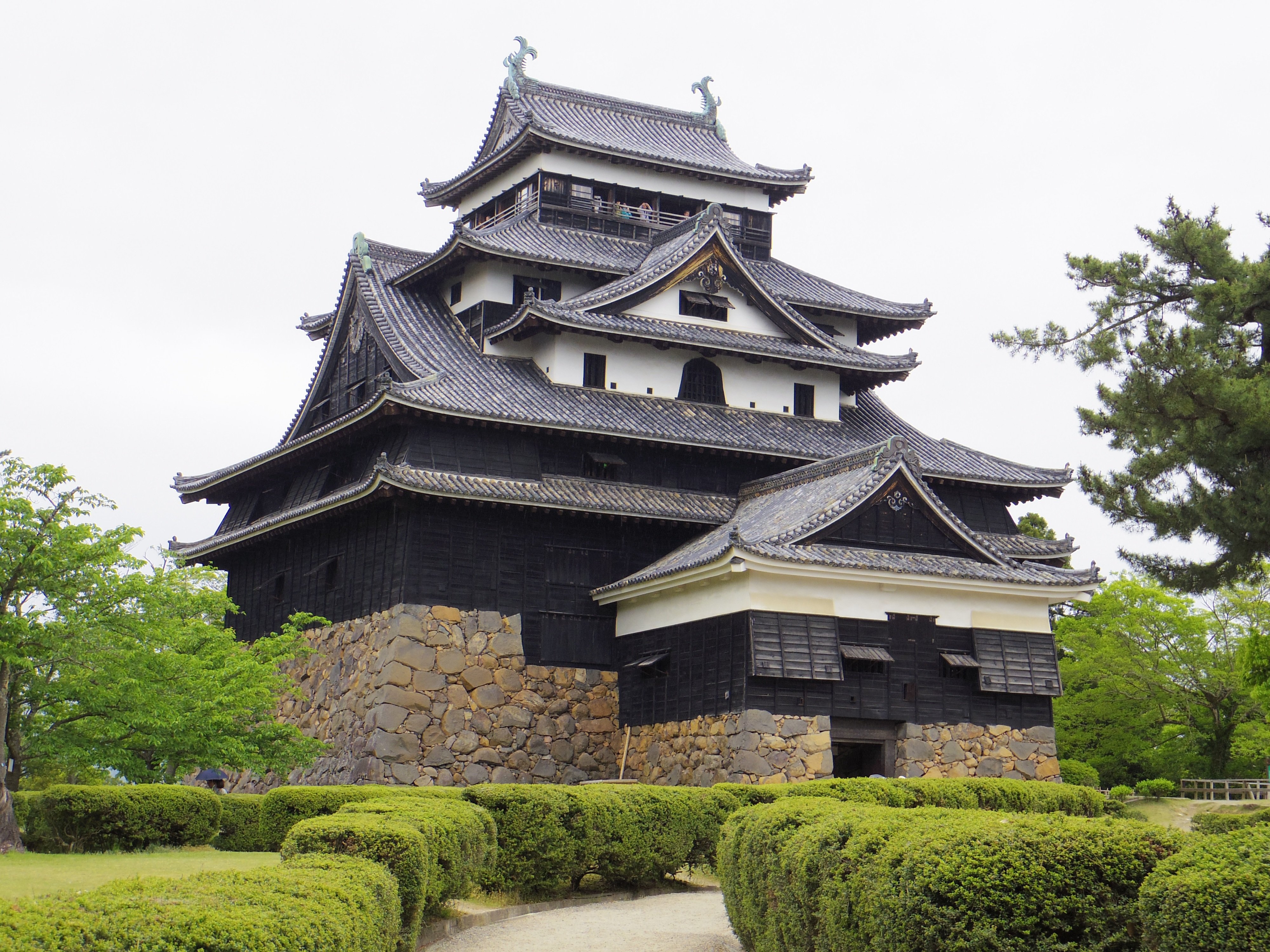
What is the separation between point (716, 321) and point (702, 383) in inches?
66.8

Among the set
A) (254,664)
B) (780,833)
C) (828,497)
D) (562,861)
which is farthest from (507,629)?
(780,833)

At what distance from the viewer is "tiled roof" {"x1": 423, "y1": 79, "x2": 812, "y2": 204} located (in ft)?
129

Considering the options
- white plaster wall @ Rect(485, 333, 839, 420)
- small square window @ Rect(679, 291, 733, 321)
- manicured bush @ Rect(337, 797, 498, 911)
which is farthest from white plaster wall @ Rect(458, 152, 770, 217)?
manicured bush @ Rect(337, 797, 498, 911)

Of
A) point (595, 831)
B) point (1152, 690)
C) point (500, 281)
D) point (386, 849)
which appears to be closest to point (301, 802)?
point (595, 831)

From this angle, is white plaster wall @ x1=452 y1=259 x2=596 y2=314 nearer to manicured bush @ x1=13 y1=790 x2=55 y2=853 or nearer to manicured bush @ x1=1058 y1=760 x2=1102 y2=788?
manicured bush @ x1=13 y1=790 x2=55 y2=853

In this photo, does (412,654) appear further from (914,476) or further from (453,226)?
(453,226)

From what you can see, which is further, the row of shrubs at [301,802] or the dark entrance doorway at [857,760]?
the dark entrance doorway at [857,760]

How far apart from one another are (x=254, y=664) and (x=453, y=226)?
596 inches

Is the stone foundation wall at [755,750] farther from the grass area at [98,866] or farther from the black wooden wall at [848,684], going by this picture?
the grass area at [98,866]

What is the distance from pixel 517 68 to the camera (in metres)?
43.5

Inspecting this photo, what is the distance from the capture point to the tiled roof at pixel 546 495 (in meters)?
27.1

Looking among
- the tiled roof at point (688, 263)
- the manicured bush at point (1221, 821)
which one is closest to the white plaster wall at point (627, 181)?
the tiled roof at point (688, 263)

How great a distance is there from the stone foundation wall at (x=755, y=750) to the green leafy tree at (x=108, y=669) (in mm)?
7999

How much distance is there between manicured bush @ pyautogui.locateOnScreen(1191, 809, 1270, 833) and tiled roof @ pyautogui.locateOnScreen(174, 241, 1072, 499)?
14102mm
